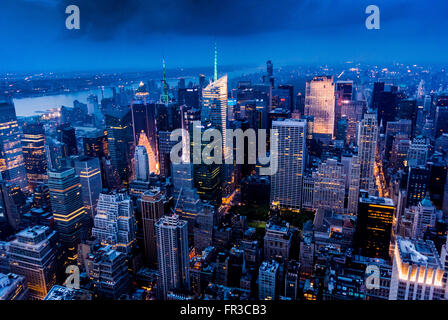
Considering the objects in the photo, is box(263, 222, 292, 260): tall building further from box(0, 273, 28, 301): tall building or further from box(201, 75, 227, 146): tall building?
box(201, 75, 227, 146): tall building

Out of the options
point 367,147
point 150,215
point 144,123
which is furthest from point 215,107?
point 150,215

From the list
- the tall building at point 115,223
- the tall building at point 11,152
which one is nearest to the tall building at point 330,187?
the tall building at point 115,223

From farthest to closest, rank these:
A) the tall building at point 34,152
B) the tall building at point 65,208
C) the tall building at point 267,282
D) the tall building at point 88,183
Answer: the tall building at point 34,152
the tall building at point 88,183
the tall building at point 65,208
the tall building at point 267,282

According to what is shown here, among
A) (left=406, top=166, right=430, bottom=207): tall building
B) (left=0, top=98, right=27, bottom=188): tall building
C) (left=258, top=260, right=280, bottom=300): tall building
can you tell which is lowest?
(left=258, top=260, right=280, bottom=300): tall building

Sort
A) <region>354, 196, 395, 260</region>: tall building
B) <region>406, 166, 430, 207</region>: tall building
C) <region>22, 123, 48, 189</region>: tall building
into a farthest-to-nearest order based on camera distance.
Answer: <region>22, 123, 48, 189</region>: tall building < <region>406, 166, 430, 207</region>: tall building < <region>354, 196, 395, 260</region>: tall building

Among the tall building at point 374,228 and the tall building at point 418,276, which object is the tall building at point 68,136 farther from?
the tall building at point 418,276

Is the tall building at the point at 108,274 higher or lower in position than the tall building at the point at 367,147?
lower

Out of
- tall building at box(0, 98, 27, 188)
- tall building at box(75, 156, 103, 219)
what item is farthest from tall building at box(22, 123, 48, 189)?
tall building at box(75, 156, 103, 219)

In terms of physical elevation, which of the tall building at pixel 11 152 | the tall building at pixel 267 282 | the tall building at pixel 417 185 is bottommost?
the tall building at pixel 267 282
